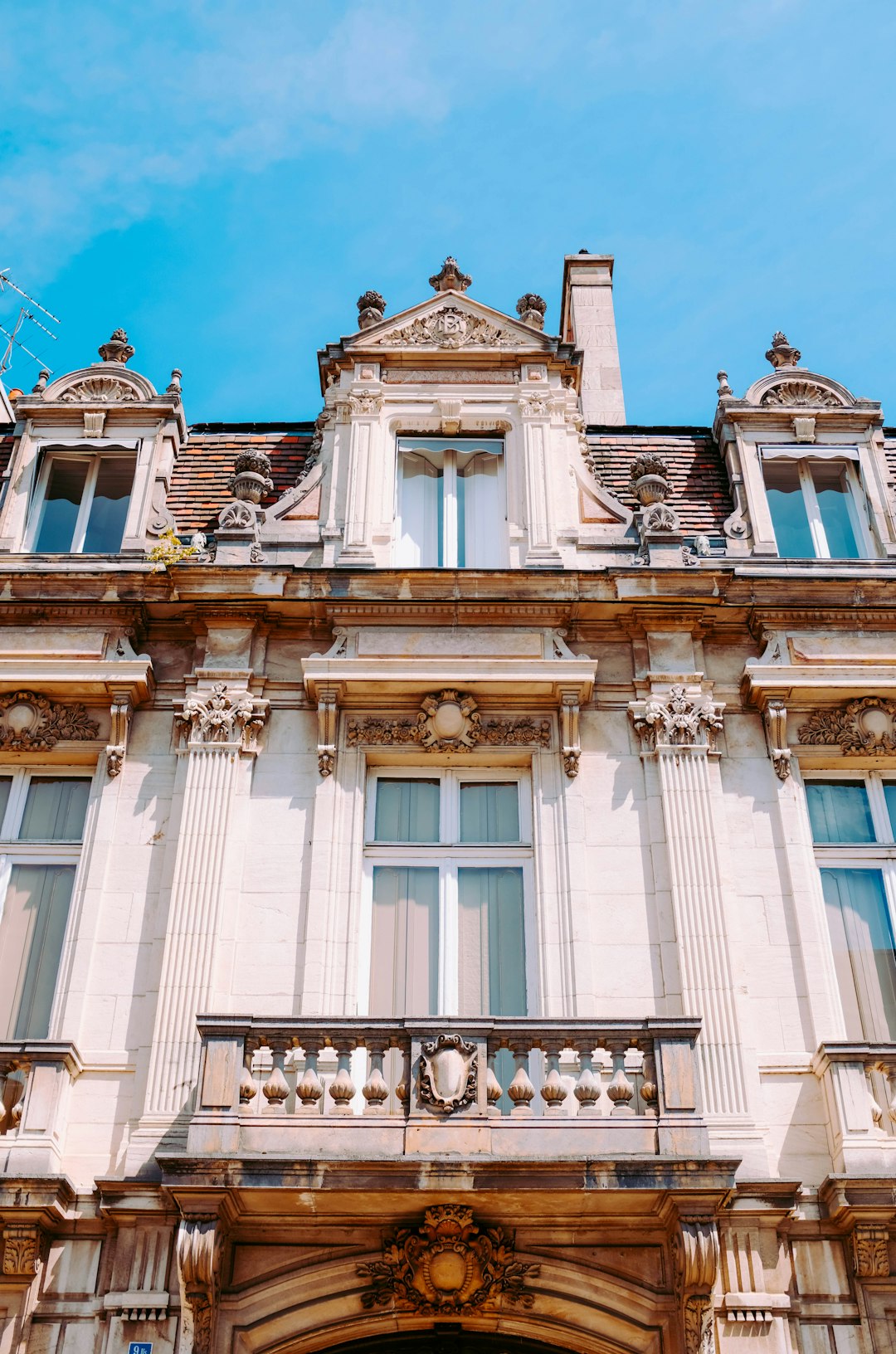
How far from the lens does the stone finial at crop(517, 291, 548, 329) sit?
1559 centimetres

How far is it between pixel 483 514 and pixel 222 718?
351cm

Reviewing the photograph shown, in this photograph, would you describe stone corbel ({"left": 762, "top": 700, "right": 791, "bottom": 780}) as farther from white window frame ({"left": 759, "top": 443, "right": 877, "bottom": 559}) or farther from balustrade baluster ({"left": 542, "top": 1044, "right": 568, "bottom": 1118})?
balustrade baluster ({"left": 542, "top": 1044, "right": 568, "bottom": 1118})

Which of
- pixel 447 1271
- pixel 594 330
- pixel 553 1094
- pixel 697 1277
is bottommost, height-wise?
pixel 697 1277

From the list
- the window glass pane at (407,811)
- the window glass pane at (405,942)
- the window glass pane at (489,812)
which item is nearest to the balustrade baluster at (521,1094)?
the window glass pane at (405,942)

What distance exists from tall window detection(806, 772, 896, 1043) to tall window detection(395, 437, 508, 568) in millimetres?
3781

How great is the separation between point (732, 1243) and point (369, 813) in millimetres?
4474

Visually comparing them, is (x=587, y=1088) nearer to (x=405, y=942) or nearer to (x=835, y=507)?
(x=405, y=942)

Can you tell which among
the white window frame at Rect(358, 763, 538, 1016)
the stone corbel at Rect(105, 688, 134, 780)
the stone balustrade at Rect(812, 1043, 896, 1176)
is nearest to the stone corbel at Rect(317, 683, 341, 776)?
the white window frame at Rect(358, 763, 538, 1016)

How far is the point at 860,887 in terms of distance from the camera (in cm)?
1233

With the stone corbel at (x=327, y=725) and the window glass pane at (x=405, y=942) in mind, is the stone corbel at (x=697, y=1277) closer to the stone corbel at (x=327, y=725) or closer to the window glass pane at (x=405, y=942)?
the window glass pane at (x=405, y=942)

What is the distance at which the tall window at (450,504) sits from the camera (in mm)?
14125

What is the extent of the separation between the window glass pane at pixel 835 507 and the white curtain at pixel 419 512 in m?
3.87

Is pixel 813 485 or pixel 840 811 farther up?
pixel 813 485

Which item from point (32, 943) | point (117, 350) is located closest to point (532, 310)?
point (117, 350)
